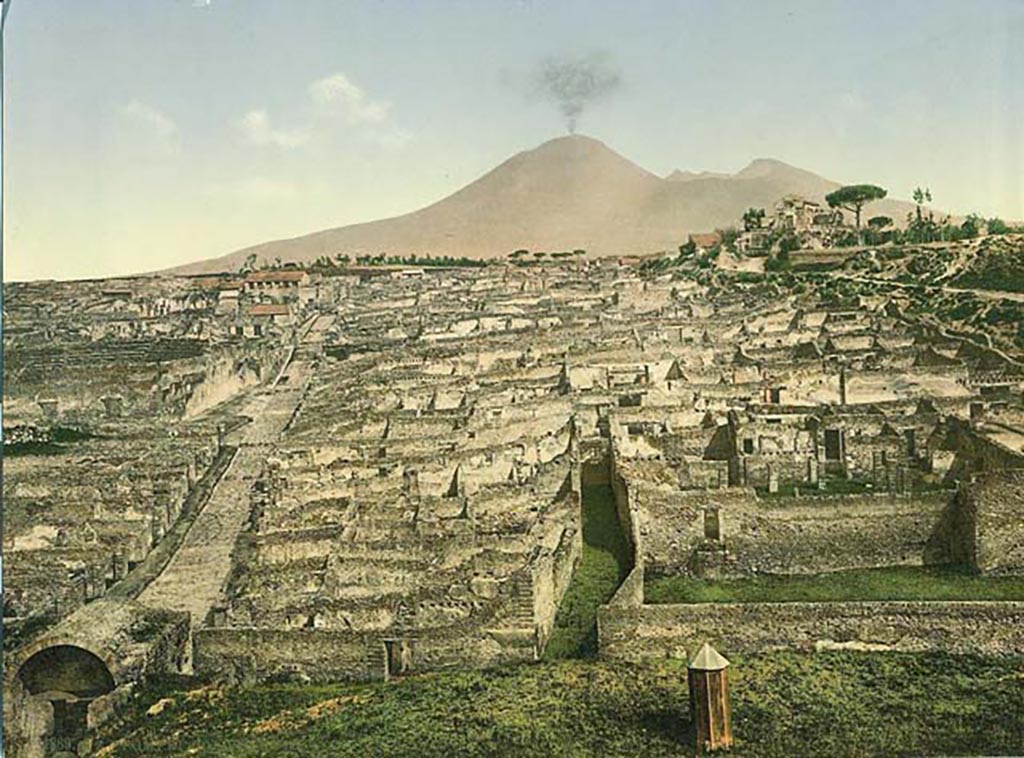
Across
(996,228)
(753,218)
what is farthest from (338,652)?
(753,218)

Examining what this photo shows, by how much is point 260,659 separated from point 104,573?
15.0 ft

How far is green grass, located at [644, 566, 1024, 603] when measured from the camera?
13188 mm

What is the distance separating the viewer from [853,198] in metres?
41.7

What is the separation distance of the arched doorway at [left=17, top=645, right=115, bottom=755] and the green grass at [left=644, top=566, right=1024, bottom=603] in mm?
5984

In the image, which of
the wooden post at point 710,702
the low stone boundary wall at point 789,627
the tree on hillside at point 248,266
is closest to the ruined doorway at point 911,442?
the low stone boundary wall at point 789,627

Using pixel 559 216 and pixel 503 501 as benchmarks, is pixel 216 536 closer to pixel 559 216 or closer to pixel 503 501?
pixel 503 501

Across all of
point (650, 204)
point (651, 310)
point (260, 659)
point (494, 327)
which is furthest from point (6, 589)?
point (650, 204)

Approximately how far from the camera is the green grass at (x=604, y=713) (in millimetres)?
10438

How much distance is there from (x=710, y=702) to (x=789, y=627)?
6.62ft

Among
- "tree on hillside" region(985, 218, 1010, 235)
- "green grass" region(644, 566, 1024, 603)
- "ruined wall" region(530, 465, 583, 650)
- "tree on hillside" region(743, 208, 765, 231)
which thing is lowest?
"green grass" region(644, 566, 1024, 603)

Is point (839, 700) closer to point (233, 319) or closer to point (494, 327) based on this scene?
point (494, 327)

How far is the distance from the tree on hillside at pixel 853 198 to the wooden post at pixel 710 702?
1204 inches

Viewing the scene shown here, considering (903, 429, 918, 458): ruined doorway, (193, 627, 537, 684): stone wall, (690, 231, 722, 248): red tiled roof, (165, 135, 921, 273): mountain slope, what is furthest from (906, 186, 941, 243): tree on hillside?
(193, 627, 537, 684): stone wall

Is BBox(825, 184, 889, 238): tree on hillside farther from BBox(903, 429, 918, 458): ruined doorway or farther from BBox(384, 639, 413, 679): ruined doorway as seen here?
BBox(384, 639, 413, 679): ruined doorway
